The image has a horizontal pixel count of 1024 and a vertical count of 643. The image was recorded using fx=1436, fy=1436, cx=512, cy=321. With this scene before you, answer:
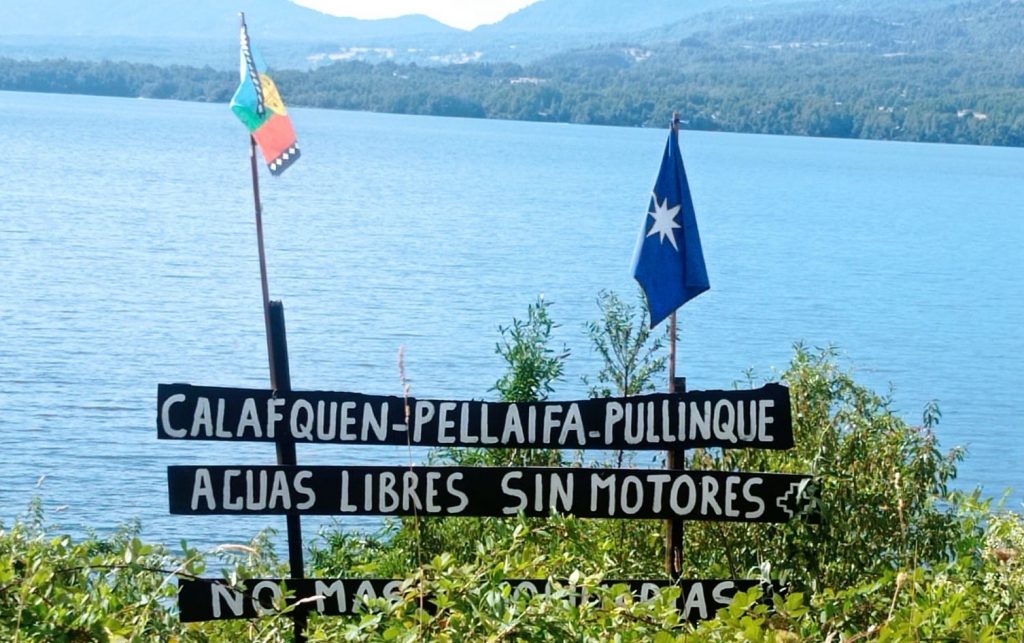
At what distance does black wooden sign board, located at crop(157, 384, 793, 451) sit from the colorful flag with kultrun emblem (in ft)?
6.17

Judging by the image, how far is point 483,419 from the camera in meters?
6.41

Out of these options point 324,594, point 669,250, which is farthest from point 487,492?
point 669,250

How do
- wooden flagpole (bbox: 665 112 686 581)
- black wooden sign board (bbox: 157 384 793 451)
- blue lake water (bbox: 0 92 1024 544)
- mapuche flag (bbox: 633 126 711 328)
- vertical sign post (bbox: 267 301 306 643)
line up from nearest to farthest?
black wooden sign board (bbox: 157 384 793 451), vertical sign post (bbox: 267 301 306 643), wooden flagpole (bbox: 665 112 686 581), mapuche flag (bbox: 633 126 711 328), blue lake water (bbox: 0 92 1024 544)

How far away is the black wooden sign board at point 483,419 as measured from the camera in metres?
6.24

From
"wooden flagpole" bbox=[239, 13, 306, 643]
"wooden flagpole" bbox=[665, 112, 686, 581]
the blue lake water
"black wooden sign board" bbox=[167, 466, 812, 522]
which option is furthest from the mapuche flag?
the blue lake water

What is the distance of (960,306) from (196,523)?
118 ft

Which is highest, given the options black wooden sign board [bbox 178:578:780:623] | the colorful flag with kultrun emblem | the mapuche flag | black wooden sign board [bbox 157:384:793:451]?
the colorful flag with kultrun emblem

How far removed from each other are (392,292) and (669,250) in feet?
121

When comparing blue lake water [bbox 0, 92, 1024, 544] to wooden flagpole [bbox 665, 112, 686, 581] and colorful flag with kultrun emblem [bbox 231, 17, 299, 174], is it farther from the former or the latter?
wooden flagpole [bbox 665, 112, 686, 581]

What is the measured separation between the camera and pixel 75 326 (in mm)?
36812

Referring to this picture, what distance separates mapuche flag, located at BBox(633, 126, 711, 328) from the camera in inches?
300

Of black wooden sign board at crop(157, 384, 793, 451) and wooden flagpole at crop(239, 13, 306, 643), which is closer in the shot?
black wooden sign board at crop(157, 384, 793, 451)

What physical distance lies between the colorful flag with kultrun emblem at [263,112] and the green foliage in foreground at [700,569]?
2.21m

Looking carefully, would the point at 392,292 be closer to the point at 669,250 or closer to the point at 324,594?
the point at 669,250
